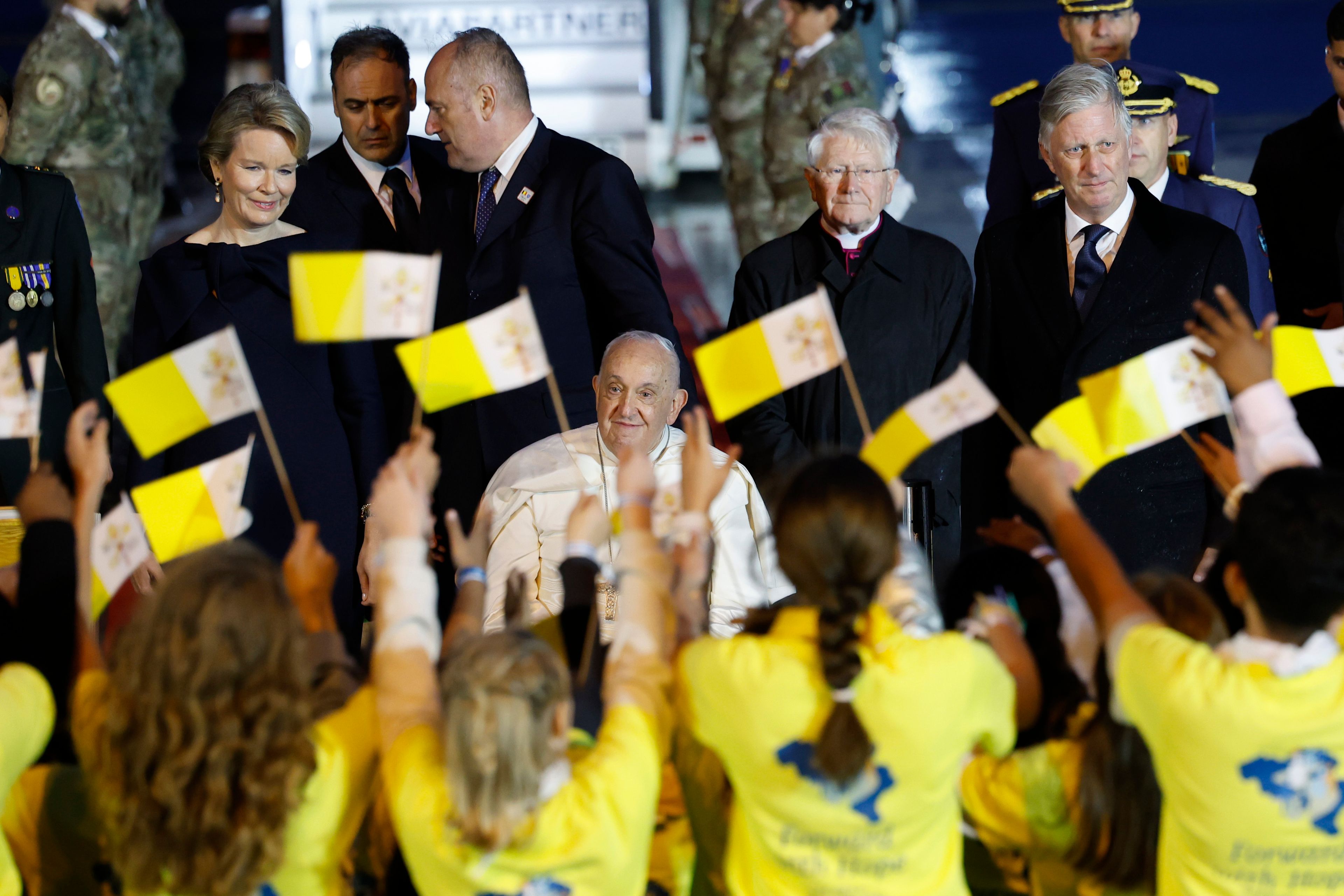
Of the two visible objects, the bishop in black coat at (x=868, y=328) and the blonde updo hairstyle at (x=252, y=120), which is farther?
the bishop in black coat at (x=868, y=328)

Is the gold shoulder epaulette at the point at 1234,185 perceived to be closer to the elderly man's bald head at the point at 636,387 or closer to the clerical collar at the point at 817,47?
the elderly man's bald head at the point at 636,387

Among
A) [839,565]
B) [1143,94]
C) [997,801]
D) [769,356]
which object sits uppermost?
[1143,94]

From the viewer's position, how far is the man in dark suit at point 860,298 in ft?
12.8

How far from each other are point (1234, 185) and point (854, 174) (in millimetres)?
1165

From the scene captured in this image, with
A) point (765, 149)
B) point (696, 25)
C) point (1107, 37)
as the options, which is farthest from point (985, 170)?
point (1107, 37)

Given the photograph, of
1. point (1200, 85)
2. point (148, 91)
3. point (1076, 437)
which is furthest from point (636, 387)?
point (148, 91)

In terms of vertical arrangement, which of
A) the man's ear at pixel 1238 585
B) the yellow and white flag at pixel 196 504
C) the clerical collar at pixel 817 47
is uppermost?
the clerical collar at pixel 817 47

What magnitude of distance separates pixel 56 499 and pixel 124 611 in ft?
3.31

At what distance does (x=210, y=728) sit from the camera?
6.96ft

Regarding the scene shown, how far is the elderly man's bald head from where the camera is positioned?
362 centimetres

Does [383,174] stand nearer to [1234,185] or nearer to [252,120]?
[252,120]

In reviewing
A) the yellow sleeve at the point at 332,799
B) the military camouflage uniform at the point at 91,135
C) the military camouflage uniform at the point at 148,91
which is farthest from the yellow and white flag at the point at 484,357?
the military camouflage uniform at the point at 148,91

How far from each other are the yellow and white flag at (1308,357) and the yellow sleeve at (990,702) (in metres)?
1.01

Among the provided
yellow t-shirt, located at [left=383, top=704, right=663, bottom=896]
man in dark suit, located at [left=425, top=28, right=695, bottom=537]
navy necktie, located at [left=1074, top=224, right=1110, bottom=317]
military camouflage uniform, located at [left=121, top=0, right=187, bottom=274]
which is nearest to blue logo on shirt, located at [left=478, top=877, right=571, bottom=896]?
yellow t-shirt, located at [left=383, top=704, right=663, bottom=896]
